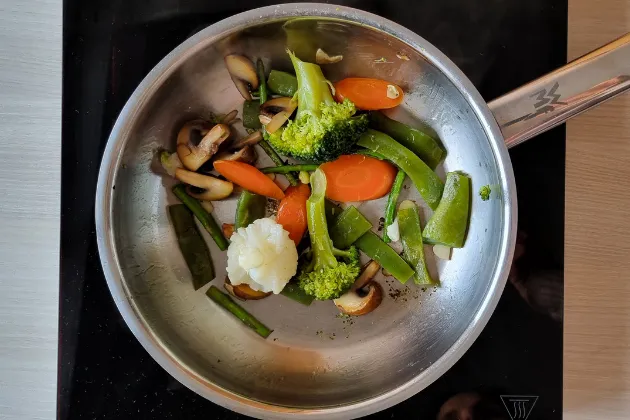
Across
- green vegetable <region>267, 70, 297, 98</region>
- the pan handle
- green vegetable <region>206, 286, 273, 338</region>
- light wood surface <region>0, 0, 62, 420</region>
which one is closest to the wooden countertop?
light wood surface <region>0, 0, 62, 420</region>

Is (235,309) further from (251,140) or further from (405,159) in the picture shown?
(405,159)

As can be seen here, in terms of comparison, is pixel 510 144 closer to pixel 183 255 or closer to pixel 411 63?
pixel 411 63

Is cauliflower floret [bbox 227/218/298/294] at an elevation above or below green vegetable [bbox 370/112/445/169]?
below

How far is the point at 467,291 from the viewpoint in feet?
3.56

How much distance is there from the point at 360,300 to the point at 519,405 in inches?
14.0

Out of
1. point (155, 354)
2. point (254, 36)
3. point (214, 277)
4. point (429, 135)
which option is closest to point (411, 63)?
point (429, 135)

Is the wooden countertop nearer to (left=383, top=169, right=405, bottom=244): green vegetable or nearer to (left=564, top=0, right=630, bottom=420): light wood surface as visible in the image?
(left=564, top=0, right=630, bottom=420): light wood surface

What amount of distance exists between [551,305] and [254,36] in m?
0.73

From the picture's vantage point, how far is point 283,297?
1.16 meters

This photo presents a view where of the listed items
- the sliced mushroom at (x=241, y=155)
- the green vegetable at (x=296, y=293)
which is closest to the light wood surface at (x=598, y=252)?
the green vegetable at (x=296, y=293)

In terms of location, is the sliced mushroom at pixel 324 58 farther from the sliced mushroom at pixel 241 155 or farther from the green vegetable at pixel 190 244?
the green vegetable at pixel 190 244

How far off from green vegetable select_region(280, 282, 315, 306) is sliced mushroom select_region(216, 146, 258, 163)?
0.81 feet

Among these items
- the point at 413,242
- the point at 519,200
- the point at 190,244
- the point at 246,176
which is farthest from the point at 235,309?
the point at 519,200

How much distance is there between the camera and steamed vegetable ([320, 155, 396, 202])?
3.69 feet
